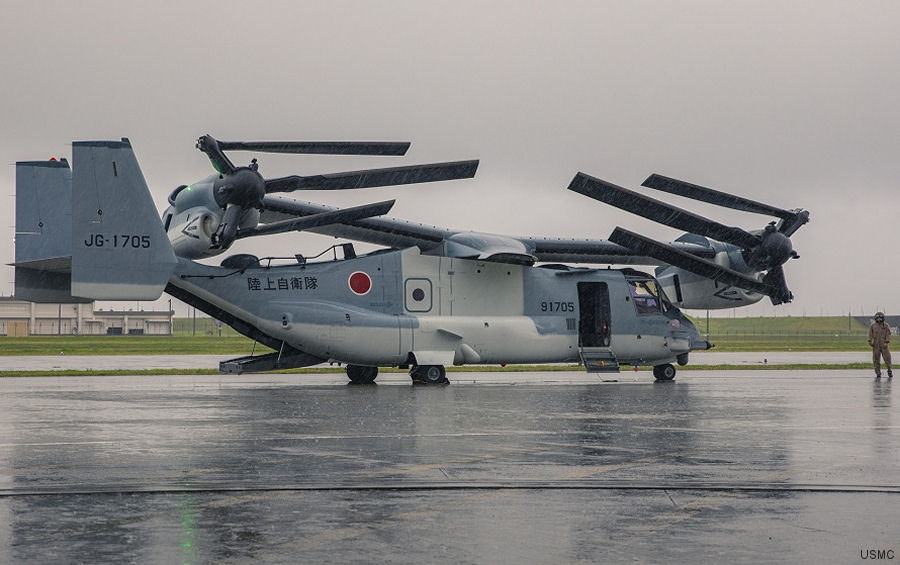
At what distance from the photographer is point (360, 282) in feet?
88.3

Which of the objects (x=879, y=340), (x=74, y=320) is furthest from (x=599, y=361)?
(x=74, y=320)

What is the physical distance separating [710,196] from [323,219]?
11.3m

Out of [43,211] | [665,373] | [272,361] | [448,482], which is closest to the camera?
[448,482]

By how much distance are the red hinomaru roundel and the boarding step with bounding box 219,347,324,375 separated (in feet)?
6.65

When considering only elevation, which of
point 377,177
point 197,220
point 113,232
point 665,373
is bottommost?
point 665,373

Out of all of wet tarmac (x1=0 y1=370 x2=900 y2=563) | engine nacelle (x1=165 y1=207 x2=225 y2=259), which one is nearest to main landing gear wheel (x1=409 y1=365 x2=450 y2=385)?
engine nacelle (x1=165 y1=207 x2=225 y2=259)

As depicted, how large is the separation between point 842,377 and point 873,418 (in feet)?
47.9

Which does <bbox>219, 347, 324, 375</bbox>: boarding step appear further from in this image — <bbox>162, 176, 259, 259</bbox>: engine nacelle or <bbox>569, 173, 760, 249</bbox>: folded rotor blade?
<bbox>569, 173, 760, 249</bbox>: folded rotor blade

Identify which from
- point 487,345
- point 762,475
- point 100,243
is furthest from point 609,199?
point 762,475

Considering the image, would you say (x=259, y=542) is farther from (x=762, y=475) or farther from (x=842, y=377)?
(x=842, y=377)

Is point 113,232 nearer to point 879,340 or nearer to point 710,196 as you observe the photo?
point 710,196

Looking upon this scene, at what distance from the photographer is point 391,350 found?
26.8 m

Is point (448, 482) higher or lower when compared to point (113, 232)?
lower

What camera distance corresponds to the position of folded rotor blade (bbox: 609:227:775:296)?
2645cm
